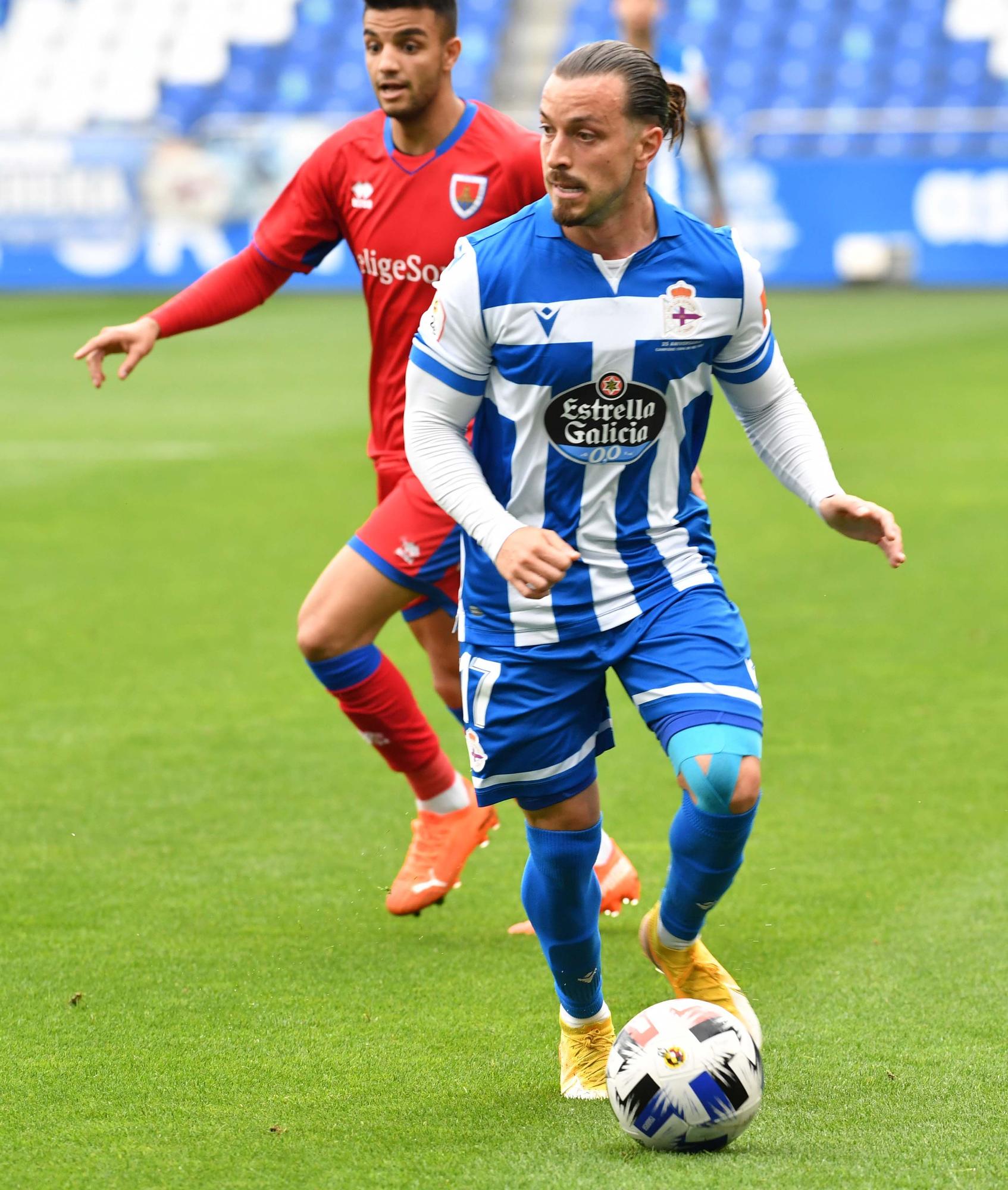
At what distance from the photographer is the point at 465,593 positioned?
351 cm

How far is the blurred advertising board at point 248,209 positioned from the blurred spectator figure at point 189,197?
0.05ft

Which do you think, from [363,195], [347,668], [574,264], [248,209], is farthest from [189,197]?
[574,264]

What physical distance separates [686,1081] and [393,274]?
7.45 ft

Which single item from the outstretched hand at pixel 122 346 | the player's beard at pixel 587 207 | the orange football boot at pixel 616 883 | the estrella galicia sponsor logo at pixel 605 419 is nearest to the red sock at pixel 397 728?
the orange football boot at pixel 616 883

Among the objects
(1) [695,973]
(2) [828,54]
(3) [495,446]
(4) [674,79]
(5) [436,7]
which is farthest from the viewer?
(2) [828,54]

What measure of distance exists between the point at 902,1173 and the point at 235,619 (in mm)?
5251

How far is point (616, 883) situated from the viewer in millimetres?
4535

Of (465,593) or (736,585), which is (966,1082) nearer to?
(465,593)

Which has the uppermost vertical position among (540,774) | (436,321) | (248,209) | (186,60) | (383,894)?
(436,321)

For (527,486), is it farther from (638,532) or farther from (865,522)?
(865,522)

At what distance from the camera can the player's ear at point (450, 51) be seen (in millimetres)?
4480

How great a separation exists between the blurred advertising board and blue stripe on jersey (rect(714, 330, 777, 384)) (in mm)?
19175

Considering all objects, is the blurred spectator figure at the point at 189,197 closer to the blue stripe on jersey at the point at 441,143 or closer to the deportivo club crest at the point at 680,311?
the blue stripe on jersey at the point at 441,143

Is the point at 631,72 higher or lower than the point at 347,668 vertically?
higher
